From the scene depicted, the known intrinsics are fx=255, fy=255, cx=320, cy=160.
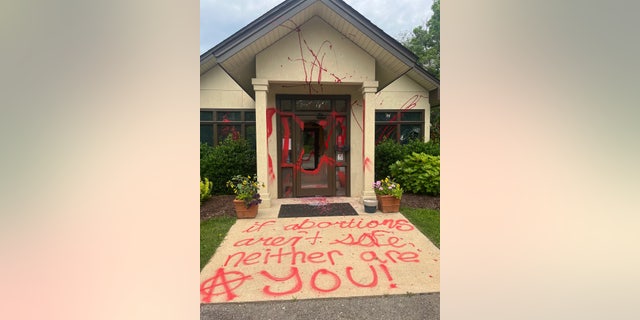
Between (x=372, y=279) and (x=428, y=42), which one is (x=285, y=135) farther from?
(x=428, y=42)

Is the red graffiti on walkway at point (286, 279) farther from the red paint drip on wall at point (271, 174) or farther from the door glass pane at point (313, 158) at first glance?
the door glass pane at point (313, 158)

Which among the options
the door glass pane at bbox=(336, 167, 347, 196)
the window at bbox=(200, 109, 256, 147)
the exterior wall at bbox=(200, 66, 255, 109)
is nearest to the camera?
the door glass pane at bbox=(336, 167, 347, 196)

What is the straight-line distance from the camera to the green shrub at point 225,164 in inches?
291

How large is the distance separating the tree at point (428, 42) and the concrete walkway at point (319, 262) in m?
16.8

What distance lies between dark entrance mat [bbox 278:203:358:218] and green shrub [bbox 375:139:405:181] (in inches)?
96.4

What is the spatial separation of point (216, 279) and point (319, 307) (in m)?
1.27

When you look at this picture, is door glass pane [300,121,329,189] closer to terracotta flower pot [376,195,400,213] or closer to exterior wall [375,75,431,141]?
terracotta flower pot [376,195,400,213]

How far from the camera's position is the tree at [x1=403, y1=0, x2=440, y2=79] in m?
18.2

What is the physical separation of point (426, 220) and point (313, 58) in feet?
13.9

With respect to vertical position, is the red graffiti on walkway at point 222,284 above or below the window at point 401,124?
below

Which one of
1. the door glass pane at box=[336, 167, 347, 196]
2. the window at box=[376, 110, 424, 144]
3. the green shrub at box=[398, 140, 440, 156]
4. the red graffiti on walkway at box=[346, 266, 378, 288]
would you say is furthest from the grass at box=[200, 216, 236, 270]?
the window at box=[376, 110, 424, 144]


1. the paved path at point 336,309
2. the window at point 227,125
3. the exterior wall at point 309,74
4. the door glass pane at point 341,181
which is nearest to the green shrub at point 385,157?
the door glass pane at point 341,181

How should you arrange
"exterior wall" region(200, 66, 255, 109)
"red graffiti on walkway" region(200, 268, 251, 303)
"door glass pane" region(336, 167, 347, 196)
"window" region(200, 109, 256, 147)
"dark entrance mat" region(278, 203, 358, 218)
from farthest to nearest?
"exterior wall" region(200, 66, 255, 109) → "window" region(200, 109, 256, 147) → "door glass pane" region(336, 167, 347, 196) → "dark entrance mat" region(278, 203, 358, 218) → "red graffiti on walkway" region(200, 268, 251, 303)
